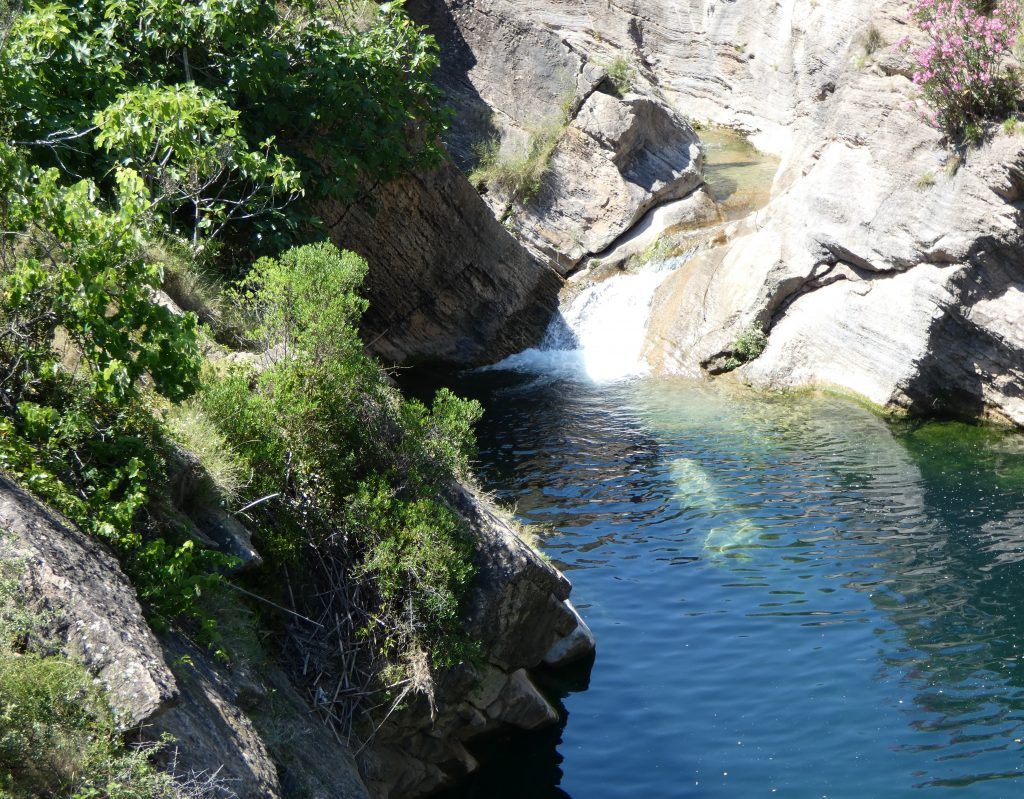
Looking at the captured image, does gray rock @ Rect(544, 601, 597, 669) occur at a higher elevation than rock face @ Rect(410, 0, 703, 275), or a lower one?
lower

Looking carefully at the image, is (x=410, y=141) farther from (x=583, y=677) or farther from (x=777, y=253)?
(x=583, y=677)

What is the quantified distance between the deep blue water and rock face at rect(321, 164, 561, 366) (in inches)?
151

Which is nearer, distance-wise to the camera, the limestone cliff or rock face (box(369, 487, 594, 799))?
the limestone cliff

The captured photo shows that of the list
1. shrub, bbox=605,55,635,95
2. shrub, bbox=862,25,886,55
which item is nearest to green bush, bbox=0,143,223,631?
shrub, bbox=862,25,886,55

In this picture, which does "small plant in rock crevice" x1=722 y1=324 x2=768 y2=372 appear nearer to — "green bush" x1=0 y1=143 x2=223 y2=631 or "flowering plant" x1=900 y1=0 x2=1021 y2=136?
"flowering plant" x1=900 y1=0 x2=1021 y2=136

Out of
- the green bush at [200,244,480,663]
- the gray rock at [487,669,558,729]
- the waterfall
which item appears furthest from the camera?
the waterfall

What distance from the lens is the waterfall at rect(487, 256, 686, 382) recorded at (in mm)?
21156

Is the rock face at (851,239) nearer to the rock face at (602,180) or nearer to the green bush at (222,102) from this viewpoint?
the rock face at (602,180)

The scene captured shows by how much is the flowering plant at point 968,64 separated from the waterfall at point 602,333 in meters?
6.83

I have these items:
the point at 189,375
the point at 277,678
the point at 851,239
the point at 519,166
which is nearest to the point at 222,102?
the point at 189,375

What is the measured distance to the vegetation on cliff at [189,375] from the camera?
6.38 m

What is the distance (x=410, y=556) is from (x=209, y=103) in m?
4.92

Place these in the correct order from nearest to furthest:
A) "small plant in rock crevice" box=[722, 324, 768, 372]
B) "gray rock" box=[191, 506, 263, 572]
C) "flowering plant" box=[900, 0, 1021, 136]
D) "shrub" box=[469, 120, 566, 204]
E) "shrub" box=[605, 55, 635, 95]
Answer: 1. "gray rock" box=[191, 506, 263, 572]
2. "flowering plant" box=[900, 0, 1021, 136]
3. "small plant in rock crevice" box=[722, 324, 768, 372]
4. "shrub" box=[469, 120, 566, 204]
5. "shrub" box=[605, 55, 635, 95]

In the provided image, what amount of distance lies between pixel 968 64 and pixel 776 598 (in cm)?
1069
